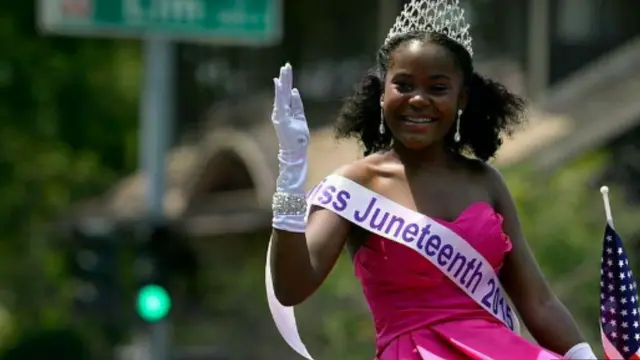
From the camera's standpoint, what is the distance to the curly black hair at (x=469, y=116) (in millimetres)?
4477

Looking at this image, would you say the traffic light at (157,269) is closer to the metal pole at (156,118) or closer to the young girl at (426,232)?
the metal pole at (156,118)

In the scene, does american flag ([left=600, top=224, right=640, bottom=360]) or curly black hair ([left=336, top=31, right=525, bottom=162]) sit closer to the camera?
american flag ([left=600, top=224, right=640, bottom=360])

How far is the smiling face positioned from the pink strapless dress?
0.22 m

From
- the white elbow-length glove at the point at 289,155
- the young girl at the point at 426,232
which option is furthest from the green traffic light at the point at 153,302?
the white elbow-length glove at the point at 289,155

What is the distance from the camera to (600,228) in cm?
1191

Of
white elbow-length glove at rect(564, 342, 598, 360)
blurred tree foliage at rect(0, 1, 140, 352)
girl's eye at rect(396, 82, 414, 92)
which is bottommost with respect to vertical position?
blurred tree foliage at rect(0, 1, 140, 352)

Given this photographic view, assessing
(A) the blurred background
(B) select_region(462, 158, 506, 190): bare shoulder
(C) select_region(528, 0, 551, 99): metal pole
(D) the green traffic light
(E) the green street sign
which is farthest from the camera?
(C) select_region(528, 0, 551, 99): metal pole

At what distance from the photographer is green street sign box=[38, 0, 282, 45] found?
39.3 ft

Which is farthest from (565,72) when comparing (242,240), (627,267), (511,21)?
(627,267)

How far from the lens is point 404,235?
4.21 metres

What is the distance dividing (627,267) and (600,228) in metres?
7.52

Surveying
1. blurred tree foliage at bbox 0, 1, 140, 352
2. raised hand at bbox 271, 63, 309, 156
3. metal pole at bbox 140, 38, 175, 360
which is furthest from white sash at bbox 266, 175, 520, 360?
blurred tree foliage at bbox 0, 1, 140, 352

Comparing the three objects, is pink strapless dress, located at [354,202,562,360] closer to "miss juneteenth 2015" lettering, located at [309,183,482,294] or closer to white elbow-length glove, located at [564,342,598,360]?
"miss juneteenth 2015" lettering, located at [309,183,482,294]

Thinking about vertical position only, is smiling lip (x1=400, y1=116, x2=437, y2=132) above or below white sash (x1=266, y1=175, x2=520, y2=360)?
above
